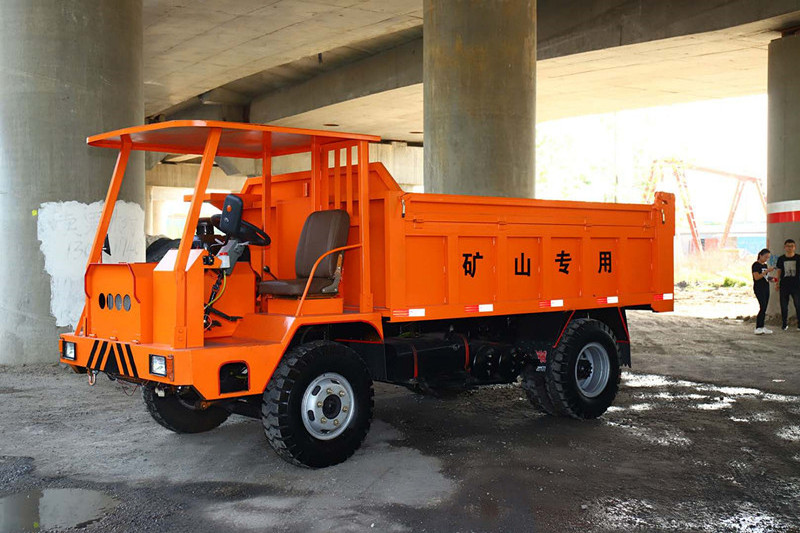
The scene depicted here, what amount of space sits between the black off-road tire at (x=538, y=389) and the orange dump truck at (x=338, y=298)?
0.05 feet

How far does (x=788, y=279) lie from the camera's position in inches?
613

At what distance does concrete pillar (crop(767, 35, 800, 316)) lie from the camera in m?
16.1

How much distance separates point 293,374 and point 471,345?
213cm

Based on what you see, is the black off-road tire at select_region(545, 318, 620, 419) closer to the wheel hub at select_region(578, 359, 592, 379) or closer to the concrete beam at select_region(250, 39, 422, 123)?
the wheel hub at select_region(578, 359, 592, 379)

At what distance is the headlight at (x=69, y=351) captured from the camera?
6.66 m

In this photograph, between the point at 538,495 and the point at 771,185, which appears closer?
the point at 538,495

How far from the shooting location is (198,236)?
664 cm

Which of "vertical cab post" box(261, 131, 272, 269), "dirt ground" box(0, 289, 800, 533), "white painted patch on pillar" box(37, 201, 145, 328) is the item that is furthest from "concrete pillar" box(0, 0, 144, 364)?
"vertical cab post" box(261, 131, 272, 269)

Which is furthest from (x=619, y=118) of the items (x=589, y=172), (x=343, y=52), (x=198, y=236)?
(x=198, y=236)

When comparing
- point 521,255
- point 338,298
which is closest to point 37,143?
point 338,298

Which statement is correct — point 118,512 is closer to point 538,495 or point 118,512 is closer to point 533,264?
point 538,495

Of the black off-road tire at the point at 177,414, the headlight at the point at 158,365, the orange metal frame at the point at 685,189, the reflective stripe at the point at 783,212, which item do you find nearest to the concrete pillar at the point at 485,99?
the reflective stripe at the point at 783,212

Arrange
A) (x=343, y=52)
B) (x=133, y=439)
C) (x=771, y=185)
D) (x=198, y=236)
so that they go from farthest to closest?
1. (x=343, y=52)
2. (x=771, y=185)
3. (x=133, y=439)
4. (x=198, y=236)

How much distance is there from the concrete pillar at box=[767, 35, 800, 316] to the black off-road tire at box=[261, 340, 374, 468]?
12.5 metres
